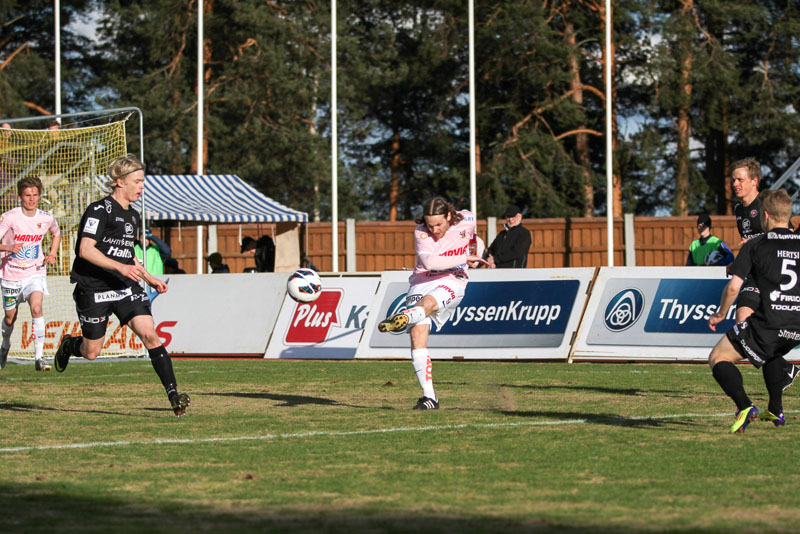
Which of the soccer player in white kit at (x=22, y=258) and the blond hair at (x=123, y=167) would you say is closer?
the blond hair at (x=123, y=167)

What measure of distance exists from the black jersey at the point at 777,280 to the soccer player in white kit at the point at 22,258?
9.38m

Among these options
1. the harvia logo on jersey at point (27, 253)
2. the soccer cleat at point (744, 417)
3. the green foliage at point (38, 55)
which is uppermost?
the green foliage at point (38, 55)

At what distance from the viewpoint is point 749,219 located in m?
11.7

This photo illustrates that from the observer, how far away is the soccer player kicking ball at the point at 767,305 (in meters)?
8.79

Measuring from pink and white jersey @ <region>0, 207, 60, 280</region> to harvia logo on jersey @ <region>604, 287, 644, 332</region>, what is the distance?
7.56 metres

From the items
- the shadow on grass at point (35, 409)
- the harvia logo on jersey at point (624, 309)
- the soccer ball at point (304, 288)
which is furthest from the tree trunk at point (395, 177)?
the shadow on grass at point (35, 409)

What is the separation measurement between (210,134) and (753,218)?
114 ft

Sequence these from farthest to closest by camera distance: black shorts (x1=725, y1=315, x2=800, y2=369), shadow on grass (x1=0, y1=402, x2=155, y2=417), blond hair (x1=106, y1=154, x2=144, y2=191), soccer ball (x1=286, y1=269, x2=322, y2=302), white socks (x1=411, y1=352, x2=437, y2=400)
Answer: soccer ball (x1=286, y1=269, x2=322, y2=302) < shadow on grass (x1=0, y1=402, x2=155, y2=417) < white socks (x1=411, y1=352, x2=437, y2=400) < blond hair (x1=106, y1=154, x2=144, y2=191) < black shorts (x1=725, y1=315, x2=800, y2=369)

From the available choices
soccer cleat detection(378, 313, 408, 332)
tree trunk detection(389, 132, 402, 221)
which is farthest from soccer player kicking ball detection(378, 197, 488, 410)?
tree trunk detection(389, 132, 402, 221)

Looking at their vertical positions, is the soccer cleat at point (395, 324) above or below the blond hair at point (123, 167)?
below

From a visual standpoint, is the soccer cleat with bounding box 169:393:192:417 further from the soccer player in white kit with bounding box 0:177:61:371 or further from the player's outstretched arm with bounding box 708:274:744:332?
the soccer player in white kit with bounding box 0:177:61:371

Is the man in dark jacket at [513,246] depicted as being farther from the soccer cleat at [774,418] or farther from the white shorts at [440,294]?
the soccer cleat at [774,418]

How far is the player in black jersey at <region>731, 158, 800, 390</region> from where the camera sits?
8.90 metres

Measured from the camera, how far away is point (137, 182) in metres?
10.3
